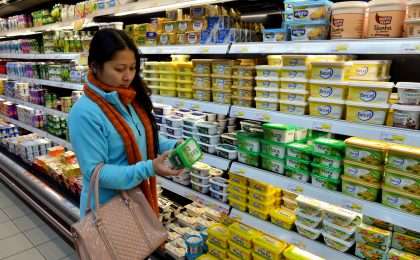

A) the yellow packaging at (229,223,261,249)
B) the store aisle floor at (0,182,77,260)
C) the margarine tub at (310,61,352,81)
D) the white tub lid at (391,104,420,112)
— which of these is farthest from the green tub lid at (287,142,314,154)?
the store aisle floor at (0,182,77,260)

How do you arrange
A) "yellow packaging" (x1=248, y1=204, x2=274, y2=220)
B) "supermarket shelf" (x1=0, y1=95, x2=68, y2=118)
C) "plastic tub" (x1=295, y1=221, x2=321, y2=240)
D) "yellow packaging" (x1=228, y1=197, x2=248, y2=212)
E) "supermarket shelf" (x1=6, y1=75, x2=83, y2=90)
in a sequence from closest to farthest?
"plastic tub" (x1=295, y1=221, x2=321, y2=240) < "yellow packaging" (x1=248, y1=204, x2=274, y2=220) < "yellow packaging" (x1=228, y1=197, x2=248, y2=212) < "supermarket shelf" (x1=6, y1=75, x2=83, y2=90) < "supermarket shelf" (x1=0, y1=95, x2=68, y2=118)

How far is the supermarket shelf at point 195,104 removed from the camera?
1.97 meters

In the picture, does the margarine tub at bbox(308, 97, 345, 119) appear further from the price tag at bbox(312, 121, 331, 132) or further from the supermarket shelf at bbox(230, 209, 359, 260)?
the supermarket shelf at bbox(230, 209, 359, 260)

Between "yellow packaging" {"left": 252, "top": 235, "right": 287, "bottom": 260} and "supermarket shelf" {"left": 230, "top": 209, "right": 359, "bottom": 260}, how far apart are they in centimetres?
8

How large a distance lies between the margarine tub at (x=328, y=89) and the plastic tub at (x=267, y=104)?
0.71ft

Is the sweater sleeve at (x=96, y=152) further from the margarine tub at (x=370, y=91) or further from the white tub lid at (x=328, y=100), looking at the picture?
the margarine tub at (x=370, y=91)

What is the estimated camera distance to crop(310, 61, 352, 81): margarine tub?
1.47m

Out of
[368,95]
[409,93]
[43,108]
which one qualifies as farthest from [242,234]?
[43,108]

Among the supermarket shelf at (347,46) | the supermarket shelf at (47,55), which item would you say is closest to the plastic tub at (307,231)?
the supermarket shelf at (347,46)

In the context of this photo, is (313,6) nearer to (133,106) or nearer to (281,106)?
(281,106)

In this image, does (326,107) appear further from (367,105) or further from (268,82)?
(268,82)

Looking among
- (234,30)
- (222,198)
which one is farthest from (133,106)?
(222,198)

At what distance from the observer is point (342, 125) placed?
142cm

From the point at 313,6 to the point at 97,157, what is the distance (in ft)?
3.89
